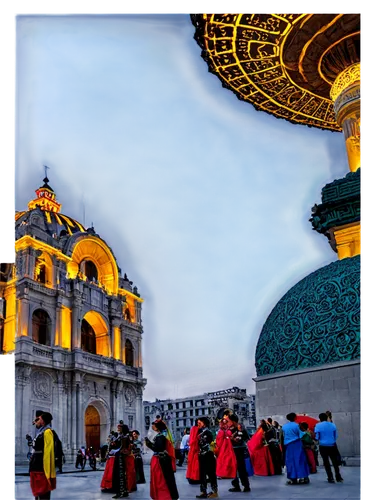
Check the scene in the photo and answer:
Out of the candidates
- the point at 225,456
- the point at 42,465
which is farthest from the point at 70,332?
the point at 42,465

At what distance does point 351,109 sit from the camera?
427 inches

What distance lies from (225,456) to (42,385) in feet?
77.2

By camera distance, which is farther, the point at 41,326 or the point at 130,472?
the point at 41,326

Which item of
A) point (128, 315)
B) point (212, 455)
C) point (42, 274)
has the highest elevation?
point (42, 274)

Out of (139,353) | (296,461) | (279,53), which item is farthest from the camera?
(139,353)

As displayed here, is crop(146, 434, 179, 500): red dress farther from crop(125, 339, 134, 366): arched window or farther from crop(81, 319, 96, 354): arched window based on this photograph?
crop(125, 339, 134, 366): arched window

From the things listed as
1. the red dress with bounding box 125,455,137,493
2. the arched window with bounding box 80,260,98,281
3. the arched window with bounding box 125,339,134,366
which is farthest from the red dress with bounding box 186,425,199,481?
the arched window with bounding box 125,339,134,366

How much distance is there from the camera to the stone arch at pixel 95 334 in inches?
1465

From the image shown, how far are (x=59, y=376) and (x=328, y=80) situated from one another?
82.6ft

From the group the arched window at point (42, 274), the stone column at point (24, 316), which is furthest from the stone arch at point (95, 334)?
the stone column at point (24, 316)

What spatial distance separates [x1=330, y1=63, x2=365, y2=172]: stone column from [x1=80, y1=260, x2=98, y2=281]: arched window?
28.4 metres

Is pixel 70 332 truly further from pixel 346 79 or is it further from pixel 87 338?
pixel 346 79

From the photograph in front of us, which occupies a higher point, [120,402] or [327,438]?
[327,438]

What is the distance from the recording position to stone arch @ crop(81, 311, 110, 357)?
3722cm
